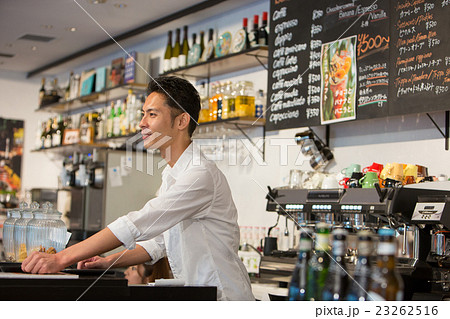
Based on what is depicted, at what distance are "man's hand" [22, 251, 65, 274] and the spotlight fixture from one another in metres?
2.43

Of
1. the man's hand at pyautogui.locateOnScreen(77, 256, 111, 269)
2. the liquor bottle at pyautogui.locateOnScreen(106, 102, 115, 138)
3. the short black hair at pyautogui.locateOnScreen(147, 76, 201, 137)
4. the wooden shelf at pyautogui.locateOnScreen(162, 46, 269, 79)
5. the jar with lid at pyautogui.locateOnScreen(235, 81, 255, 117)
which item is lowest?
the man's hand at pyautogui.locateOnScreen(77, 256, 111, 269)

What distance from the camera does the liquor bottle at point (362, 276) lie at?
111cm

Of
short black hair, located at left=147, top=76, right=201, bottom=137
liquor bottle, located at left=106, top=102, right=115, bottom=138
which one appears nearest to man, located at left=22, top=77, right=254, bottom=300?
short black hair, located at left=147, top=76, right=201, bottom=137

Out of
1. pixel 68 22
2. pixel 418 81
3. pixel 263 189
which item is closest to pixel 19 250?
pixel 418 81

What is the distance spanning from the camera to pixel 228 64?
467cm

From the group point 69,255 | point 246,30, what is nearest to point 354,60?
point 246,30

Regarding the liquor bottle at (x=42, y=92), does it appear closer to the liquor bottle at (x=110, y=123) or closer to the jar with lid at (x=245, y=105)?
the liquor bottle at (x=110, y=123)

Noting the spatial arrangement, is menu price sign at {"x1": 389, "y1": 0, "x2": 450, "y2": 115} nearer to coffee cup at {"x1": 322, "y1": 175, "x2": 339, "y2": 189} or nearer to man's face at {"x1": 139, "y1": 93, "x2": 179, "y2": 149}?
coffee cup at {"x1": 322, "y1": 175, "x2": 339, "y2": 189}

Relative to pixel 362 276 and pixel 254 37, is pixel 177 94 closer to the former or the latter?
pixel 362 276

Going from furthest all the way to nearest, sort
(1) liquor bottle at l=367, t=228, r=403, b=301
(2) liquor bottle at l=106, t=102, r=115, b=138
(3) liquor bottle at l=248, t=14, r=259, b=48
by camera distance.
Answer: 1. (2) liquor bottle at l=106, t=102, r=115, b=138
2. (3) liquor bottle at l=248, t=14, r=259, b=48
3. (1) liquor bottle at l=367, t=228, r=403, b=301

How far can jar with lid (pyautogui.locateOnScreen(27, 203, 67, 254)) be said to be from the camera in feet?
6.88

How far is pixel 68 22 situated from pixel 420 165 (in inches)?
145
